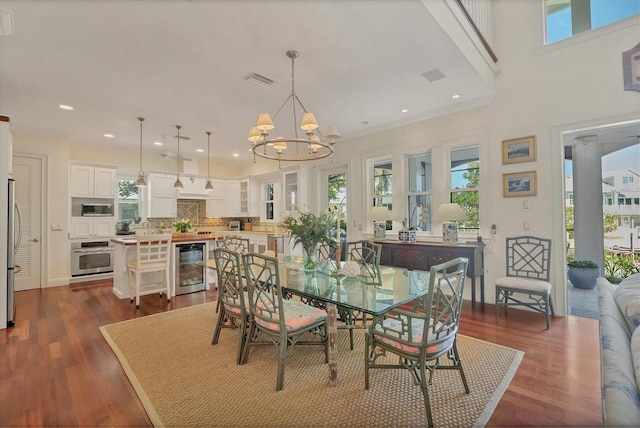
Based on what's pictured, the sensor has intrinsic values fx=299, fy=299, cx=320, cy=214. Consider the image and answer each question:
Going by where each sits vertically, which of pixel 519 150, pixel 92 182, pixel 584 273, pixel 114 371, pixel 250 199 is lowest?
pixel 114 371

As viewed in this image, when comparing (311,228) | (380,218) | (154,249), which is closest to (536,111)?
(380,218)

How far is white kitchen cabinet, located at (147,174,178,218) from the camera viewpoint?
6.78 meters

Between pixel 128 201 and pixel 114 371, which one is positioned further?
pixel 128 201

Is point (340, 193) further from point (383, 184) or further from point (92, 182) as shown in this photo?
Answer: point (92, 182)

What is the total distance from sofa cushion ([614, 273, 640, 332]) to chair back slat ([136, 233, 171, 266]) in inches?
184

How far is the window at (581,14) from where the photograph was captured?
324 cm

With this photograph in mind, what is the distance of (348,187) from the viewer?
5.82 metres

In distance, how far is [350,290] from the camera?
88.6 inches

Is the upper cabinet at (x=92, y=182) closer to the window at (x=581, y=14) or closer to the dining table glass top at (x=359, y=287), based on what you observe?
the dining table glass top at (x=359, y=287)

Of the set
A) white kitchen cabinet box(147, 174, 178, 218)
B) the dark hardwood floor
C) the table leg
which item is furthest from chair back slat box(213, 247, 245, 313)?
white kitchen cabinet box(147, 174, 178, 218)

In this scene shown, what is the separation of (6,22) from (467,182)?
5145 millimetres

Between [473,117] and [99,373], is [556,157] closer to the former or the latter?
[473,117]

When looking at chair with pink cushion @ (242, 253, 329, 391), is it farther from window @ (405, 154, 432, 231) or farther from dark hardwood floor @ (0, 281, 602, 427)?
window @ (405, 154, 432, 231)

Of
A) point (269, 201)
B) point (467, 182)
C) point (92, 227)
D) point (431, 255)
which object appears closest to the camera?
point (431, 255)
